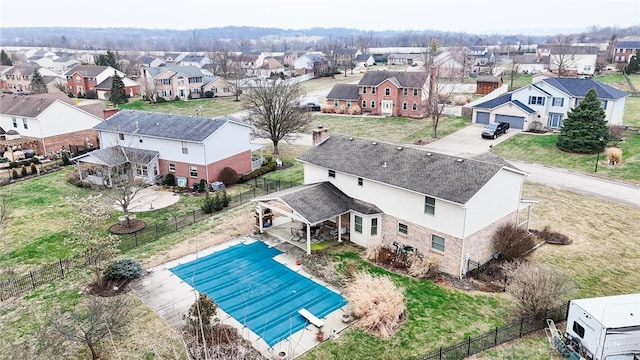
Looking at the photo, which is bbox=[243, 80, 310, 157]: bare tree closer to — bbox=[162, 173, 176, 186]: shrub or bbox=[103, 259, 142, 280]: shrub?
bbox=[162, 173, 176, 186]: shrub

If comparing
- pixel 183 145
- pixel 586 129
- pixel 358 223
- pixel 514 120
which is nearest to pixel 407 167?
pixel 358 223

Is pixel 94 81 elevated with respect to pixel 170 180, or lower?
elevated

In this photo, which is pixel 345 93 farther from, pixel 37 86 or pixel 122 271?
pixel 37 86

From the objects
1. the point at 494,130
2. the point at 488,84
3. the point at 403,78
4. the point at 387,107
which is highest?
the point at 403,78

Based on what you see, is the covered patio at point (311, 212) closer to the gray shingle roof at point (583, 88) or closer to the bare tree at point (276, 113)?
the bare tree at point (276, 113)

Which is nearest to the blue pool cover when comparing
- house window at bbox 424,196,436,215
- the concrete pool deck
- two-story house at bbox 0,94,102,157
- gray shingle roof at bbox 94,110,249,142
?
the concrete pool deck

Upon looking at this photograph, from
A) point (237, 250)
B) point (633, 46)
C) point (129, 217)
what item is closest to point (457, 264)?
point (237, 250)

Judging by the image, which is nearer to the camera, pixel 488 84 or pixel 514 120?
pixel 514 120

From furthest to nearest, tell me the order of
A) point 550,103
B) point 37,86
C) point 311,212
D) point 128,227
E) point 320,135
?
point 37,86 → point 550,103 → point 320,135 → point 128,227 → point 311,212
